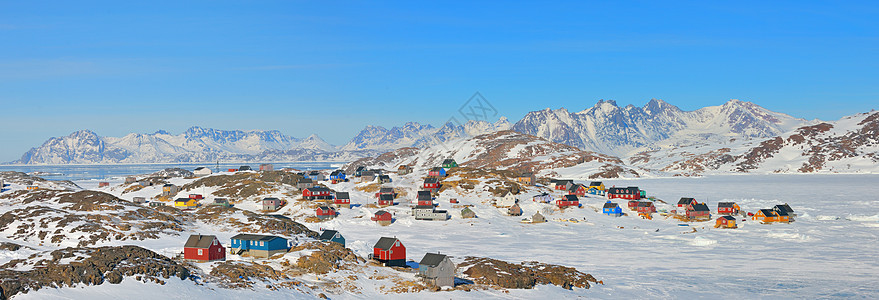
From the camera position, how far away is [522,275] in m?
58.8

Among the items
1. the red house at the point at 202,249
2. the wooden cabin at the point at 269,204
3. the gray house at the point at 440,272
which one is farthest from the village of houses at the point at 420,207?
the gray house at the point at 440,272

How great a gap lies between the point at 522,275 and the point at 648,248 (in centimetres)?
2692

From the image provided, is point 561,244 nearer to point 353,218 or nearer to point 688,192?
point 353,218

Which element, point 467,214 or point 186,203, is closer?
point 467,214

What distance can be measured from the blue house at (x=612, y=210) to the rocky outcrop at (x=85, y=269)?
265 ft

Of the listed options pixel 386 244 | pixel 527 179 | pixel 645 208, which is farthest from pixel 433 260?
pixel 527 179

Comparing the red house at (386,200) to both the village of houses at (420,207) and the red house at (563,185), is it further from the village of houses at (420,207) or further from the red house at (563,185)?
the red house at (563,185)

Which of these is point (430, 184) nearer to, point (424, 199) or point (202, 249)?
point (424, 199)

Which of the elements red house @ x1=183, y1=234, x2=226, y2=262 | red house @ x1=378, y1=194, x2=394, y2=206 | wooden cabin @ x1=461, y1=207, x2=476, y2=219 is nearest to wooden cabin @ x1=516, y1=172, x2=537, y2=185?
red house @ x1=378, y1=194, x2=394, y2=206

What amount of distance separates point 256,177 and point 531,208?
226 feet

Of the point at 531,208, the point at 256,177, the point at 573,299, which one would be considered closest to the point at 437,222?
the point at 531,208

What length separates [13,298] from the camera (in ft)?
134

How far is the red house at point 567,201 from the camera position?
119 meters

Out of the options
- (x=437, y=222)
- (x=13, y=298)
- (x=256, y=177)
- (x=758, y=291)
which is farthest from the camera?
(x=256, y=177)
